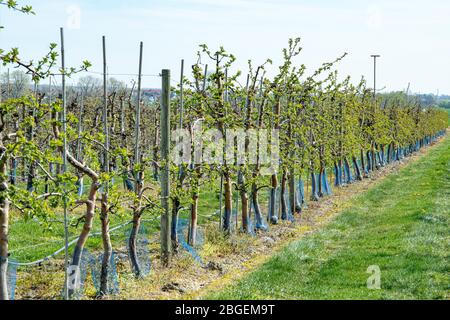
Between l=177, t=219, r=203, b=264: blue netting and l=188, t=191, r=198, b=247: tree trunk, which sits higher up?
l=188, t=191, r=198, b=247: tree trunk

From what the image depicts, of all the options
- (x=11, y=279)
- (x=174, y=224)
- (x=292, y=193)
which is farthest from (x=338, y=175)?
(x=11, y=279)

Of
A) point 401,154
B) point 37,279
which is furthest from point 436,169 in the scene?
point 37,279

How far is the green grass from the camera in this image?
1088 cm

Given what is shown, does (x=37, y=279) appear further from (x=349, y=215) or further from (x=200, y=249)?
(x=349, y=215)

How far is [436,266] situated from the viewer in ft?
40.7

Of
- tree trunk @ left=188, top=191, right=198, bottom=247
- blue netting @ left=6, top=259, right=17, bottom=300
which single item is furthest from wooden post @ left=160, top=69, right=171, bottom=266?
blue netting @ left=6, top=259, right=17, bottom=300

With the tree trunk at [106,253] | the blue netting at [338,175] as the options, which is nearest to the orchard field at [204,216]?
the tree trunk at [106,253]

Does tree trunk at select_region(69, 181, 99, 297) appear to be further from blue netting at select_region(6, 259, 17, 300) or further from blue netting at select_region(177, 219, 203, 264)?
blue netting at select_region(177, 219, 203, 264)

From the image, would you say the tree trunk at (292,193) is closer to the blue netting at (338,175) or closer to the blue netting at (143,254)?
the blue netting at (143,254)

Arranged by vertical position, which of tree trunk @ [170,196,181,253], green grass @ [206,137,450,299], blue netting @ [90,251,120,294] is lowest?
green grass @ [206,137,450,299]

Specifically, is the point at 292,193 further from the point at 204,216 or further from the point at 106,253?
the point at 106,253

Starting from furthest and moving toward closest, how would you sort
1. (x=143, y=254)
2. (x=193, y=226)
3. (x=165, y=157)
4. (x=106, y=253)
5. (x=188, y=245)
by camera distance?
(x=193, y=226), (x=188, y=245), (x=143, y=254), (x=165, y=157), (x=106, y=253)

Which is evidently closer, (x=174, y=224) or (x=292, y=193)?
(x=174, y=224)

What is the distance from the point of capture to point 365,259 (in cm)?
1366
